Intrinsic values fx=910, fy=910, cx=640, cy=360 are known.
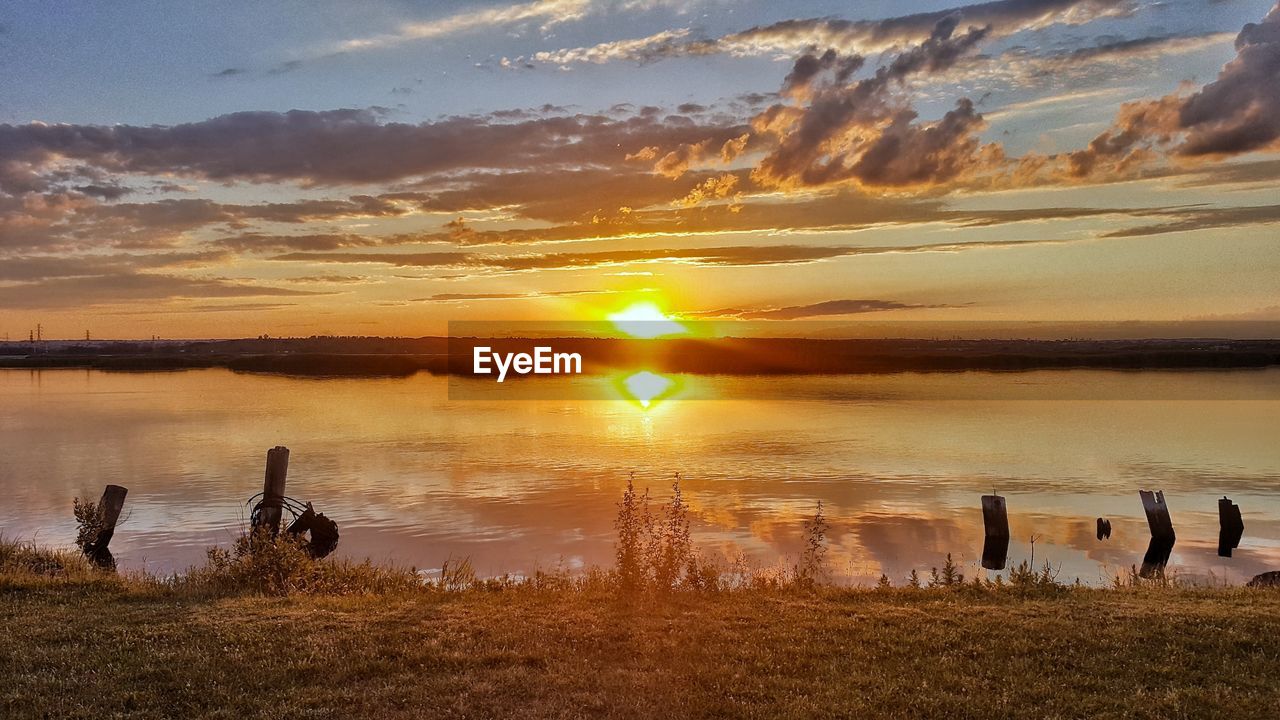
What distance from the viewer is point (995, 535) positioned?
21.5m

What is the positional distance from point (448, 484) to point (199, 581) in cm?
1773

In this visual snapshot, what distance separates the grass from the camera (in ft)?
28.0

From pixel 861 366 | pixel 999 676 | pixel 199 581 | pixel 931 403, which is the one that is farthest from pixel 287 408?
pixel 861 366

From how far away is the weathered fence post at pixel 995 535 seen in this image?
21062 millimetres

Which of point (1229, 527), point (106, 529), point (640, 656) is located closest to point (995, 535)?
point (1229, 527)

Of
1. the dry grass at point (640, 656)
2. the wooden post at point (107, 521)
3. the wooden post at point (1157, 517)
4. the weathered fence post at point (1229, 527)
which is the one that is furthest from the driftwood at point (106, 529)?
the weathered fence post at point (1229, 527)

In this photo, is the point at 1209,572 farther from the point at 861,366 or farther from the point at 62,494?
the point at 861,366

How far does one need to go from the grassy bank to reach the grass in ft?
0.10

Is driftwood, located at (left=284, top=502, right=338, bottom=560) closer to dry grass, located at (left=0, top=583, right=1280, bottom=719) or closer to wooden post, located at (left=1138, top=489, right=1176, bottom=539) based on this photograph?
dry grass, located at (left=0, top=583, right=1280, bottom=719)

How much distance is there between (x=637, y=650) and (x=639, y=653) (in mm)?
82

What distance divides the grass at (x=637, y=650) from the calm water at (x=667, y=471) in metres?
7.05

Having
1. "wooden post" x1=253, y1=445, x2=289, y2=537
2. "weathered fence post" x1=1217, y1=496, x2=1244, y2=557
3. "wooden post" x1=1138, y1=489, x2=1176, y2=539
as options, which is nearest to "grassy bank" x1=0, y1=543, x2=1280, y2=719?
"wooden post" x1=253, y1=445, x2=289, y2=537

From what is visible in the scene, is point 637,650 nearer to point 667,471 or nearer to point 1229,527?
point 1229,527

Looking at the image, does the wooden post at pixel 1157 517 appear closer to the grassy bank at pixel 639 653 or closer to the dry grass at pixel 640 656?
the grassy bank at pixel 639 653
